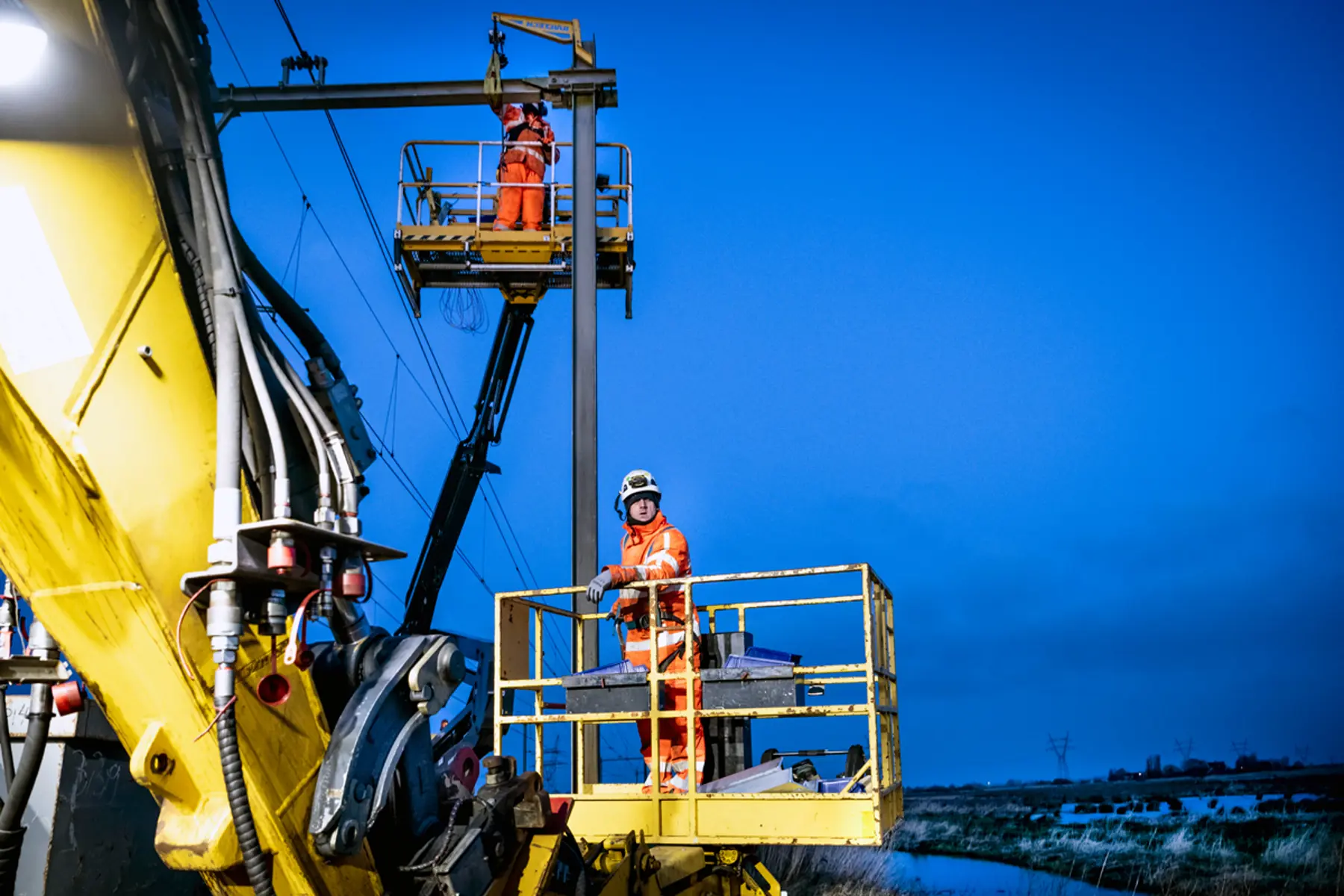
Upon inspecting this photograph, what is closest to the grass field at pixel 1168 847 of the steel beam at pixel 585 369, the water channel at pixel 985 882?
the water channel at pixel 985 882

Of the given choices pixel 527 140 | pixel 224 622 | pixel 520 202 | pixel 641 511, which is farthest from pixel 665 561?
pixel 527 140

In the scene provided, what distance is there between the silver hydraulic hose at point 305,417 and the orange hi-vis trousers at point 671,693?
4174 mm

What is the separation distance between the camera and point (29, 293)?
8.87 ft

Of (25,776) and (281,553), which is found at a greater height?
(281,553)

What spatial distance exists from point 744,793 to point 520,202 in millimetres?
9431

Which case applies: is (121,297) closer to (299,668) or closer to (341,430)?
(341,430)

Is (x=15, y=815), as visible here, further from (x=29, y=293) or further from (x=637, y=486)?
(x=637, y=486)

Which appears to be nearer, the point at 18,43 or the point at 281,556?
the point at 18,43

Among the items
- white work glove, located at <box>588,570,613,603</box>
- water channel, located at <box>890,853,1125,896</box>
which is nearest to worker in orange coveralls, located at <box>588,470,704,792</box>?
white work glove, located at <box>588,570,613,603</box>

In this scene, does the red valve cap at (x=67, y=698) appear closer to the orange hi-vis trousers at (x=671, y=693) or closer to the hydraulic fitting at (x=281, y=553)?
the hydraulic fitting at (x=281, y=553)

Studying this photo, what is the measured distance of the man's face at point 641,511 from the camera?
7.93 meters

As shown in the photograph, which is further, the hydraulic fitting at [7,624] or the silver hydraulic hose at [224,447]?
the hydraulic fitting at [7,624]

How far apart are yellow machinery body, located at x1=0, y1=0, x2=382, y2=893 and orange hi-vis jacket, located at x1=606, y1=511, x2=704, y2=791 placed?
417 cm

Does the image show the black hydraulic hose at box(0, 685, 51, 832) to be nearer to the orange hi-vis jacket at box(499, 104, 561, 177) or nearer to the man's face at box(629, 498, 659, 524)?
the man's face at box(629, 498, 659, 524)
